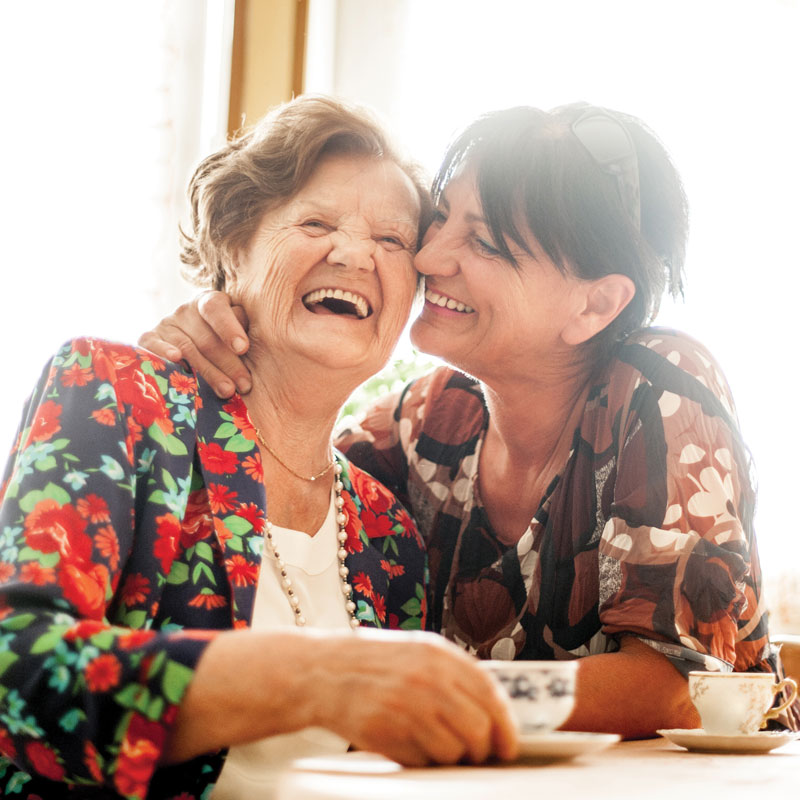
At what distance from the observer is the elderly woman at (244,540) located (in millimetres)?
731

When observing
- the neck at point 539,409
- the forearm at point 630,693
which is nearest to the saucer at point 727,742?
the forearm at point 630,693

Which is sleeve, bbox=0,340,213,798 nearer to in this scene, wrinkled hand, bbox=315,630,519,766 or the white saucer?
wrinkled hand, bbox=315,630,519,766

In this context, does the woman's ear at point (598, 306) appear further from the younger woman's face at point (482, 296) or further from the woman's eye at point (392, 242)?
the woman's eye at point (392, 242)

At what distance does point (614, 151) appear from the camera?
1.68 m

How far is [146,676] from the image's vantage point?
2.59ft

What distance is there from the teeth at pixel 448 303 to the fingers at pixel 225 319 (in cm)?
34

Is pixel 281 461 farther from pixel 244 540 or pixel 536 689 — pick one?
pixel 536 689

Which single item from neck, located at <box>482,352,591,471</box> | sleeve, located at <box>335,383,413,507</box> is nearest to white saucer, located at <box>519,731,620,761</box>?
neck, located at <box>482,352,591,471</box>

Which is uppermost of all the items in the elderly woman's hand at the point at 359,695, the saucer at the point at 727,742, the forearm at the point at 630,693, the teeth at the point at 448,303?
the teeth at the point at 448,303

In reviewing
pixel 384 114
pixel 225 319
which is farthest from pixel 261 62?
pixel 225 319

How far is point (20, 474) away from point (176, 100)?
7.97 ft

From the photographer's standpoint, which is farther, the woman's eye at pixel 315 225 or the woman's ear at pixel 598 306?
the woman's ear at pixel 598 306

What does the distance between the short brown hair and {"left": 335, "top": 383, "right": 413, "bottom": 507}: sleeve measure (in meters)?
0.47

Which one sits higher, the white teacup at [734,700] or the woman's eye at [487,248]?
the woman's eye at [487,248]
